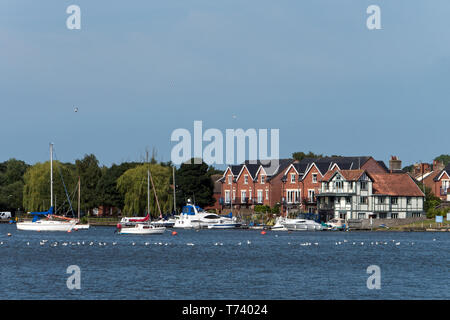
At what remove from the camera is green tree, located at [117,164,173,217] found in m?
142

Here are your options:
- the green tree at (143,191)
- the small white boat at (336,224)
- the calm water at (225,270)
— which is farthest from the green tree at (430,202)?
the green tree at (143,191)

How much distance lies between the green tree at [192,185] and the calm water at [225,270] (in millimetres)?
55137

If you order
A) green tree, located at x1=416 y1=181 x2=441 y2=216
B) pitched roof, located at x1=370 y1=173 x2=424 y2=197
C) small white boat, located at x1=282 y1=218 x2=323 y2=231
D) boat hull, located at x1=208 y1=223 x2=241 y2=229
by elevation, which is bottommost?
boat hull, located at x1=208 y1=223 x2=241 y2=229

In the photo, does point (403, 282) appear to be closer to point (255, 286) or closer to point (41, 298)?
point (255, 286)

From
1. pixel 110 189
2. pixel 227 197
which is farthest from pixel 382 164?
pixel 110 189

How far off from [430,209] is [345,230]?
14.4m

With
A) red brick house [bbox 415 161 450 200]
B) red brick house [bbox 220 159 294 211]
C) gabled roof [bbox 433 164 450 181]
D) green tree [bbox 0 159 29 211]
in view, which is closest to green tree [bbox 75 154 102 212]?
green tree [bbox 0 159 29 211]

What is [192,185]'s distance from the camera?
15075 centimetres

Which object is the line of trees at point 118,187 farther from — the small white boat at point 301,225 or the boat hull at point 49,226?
the small white boat at point 301,225

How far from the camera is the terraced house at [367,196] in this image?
130875 mm

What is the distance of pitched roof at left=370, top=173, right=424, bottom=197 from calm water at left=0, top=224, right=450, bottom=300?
123 feet

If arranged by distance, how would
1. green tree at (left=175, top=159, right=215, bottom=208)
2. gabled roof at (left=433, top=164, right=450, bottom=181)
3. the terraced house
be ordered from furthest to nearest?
gabled roof at (left=433, top=164, right=450, bottom=181) → green tree at (left=175, top=159, right=215, bottom=208) → the terraced house

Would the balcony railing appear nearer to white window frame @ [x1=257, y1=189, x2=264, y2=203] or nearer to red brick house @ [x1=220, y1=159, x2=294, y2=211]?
red brick house @ [x1=220, y1=159, x2=294, y2=211]
